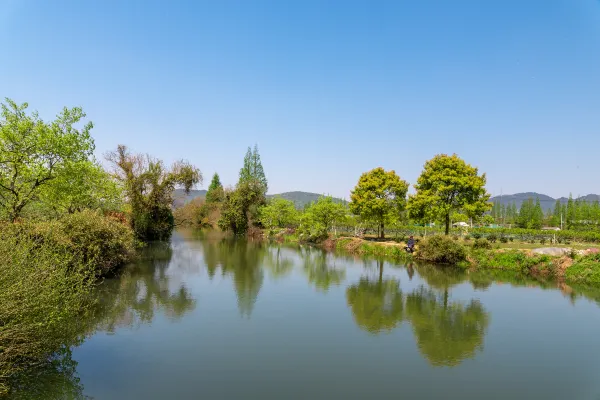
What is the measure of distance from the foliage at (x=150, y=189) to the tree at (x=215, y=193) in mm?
17050

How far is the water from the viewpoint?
8906 millimetres

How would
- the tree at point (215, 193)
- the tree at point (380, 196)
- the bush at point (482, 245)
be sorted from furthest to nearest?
the tree at point (215, 193) → the tree at point (380, 196) → the bush at point (482, 245)

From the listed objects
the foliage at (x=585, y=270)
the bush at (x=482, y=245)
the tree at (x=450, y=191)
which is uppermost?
the tree at (x=450, y=191)

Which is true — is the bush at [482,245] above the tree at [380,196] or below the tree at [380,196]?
below

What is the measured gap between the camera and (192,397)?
27.1 feet

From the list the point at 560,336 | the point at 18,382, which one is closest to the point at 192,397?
the point at 18,382

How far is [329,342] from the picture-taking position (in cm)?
1186

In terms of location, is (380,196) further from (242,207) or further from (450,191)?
(242,207)

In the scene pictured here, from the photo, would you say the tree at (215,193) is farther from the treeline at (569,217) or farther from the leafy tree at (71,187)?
the treeline at (569,217)

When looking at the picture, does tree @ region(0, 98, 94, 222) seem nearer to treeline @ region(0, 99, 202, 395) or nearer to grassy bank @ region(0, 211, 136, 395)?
treeline @ region(0, 99, 202, 395)

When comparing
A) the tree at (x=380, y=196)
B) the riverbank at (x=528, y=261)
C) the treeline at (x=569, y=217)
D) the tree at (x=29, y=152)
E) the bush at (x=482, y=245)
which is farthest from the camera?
the treeline at (x=569, y=217)

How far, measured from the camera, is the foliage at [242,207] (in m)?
53.0

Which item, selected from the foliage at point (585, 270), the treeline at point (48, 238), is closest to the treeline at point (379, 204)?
the foliage at point (585, 270)

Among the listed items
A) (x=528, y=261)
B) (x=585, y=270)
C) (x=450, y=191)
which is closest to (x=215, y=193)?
(x=450, y=191)
